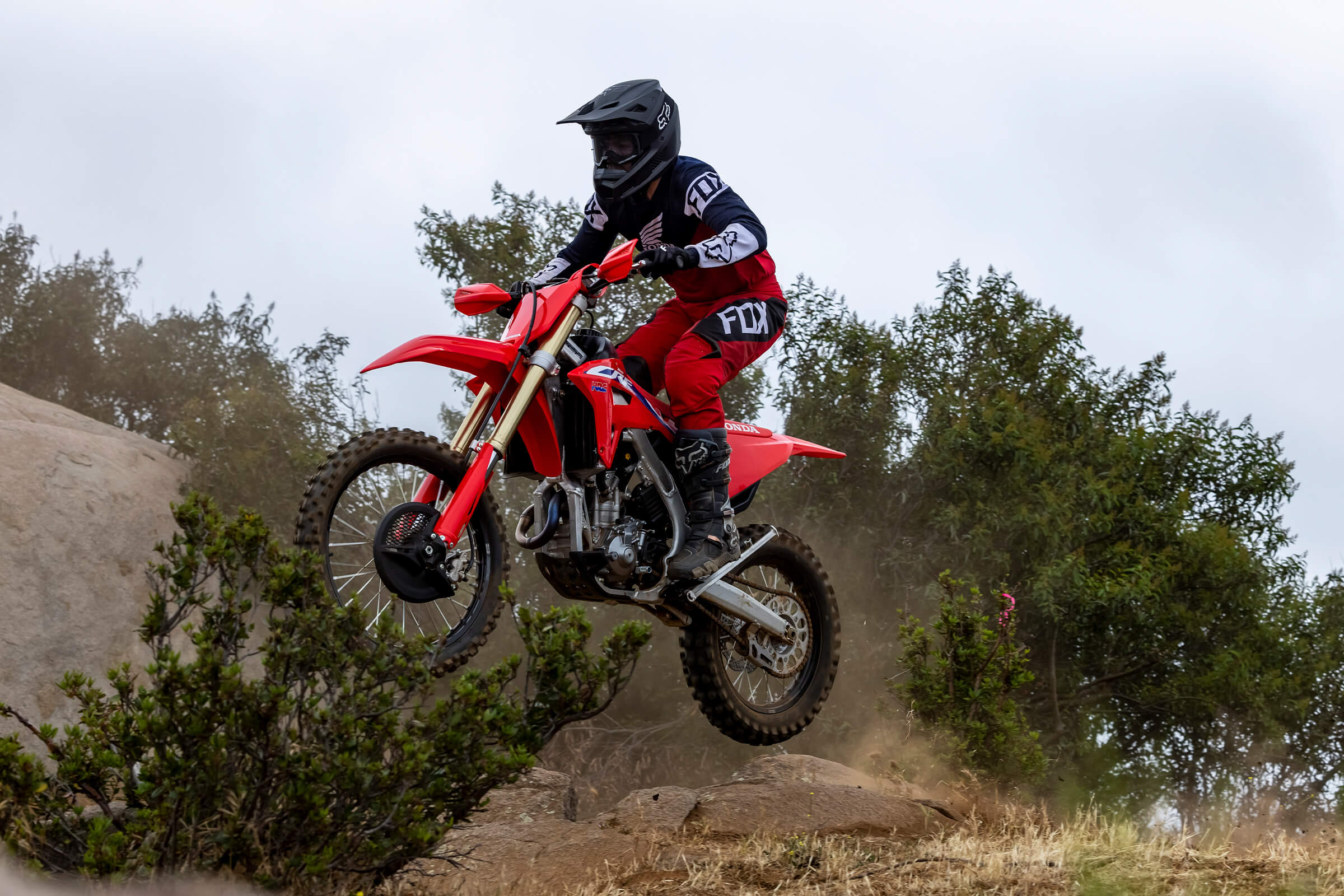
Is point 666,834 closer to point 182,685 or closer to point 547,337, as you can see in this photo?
point 547,337

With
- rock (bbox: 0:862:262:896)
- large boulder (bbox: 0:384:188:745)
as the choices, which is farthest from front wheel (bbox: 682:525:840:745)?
large boulder (bbox: 0:384:188:745)

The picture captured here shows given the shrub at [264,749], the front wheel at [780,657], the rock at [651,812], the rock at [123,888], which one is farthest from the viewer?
the rock at [651,812]

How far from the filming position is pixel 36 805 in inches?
164

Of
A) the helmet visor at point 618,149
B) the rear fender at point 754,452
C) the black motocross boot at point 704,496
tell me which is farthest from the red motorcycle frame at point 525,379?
the rear fender at point 754,452

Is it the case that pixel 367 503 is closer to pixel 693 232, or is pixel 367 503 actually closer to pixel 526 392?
pixel 526 392

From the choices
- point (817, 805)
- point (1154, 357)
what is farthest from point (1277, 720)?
point (817, 805)

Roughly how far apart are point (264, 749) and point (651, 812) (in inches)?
122

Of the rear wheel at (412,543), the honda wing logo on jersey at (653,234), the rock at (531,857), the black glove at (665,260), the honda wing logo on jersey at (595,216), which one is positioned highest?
the honda wing logo on jersey at (595,216)

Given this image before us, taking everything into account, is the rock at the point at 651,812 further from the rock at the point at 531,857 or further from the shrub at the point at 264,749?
the shrub at the point at 264,749

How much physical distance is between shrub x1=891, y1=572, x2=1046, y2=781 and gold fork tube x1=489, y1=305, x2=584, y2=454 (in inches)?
134

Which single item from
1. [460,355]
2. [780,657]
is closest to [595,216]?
[460,355]

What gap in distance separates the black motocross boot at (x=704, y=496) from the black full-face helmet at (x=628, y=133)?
→ 1180 mm

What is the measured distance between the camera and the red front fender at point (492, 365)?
16.4 feet

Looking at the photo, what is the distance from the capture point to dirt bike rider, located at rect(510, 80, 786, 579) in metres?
5.77
